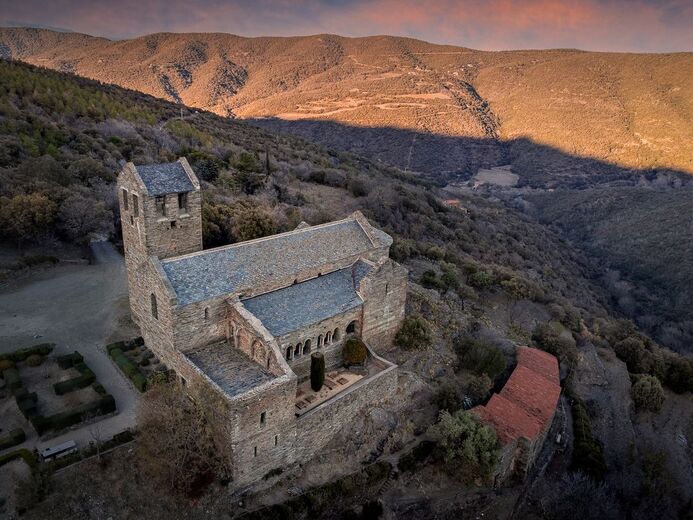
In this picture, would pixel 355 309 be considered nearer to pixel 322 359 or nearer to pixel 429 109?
pixel 322 359

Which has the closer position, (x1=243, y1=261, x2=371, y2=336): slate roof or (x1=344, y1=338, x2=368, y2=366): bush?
(x1=243, y1=261, x2=371, y2=336): slate roof

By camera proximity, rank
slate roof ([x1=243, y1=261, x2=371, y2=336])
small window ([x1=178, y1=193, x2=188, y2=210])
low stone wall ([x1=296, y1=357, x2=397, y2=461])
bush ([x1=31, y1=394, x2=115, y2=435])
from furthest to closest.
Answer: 1. small window ([x1=178, y1=193, x2=188, y2=210])
2. slate roof ([x1=243, y1=261, x2=371, y2=336])
3. low stone wall ([x1=296, y1=357, x2=397, y2=461])
4. bush ([x1=31, y1=394, x2=115, y2=435])

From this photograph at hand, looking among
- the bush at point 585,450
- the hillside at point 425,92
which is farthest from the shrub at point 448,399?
the hillside at point 425,92

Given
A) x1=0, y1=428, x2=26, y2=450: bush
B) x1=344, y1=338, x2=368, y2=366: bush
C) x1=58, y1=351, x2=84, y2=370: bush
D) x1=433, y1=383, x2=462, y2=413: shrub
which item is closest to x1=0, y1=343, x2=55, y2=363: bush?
x1=58, y1=351, x2=84, y2=370: bush

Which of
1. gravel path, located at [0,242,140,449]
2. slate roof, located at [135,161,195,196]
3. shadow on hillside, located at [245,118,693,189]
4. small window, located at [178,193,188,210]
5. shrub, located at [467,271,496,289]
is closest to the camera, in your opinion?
gravel path, located at [0,242,140,449]

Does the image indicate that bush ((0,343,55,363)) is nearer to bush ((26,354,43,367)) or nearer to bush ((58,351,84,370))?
bush ((26,354,43,367))

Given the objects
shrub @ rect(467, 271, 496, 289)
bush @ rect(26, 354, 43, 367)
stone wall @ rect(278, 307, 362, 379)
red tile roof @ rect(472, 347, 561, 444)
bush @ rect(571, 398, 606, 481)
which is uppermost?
stone wall @ rect(278, 307, 362, 379)

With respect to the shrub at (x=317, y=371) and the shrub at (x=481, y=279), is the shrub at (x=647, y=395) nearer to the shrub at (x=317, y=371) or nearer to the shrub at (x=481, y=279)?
the shrub at (x=481, y=279)

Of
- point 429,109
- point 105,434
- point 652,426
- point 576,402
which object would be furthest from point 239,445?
point 429,109
